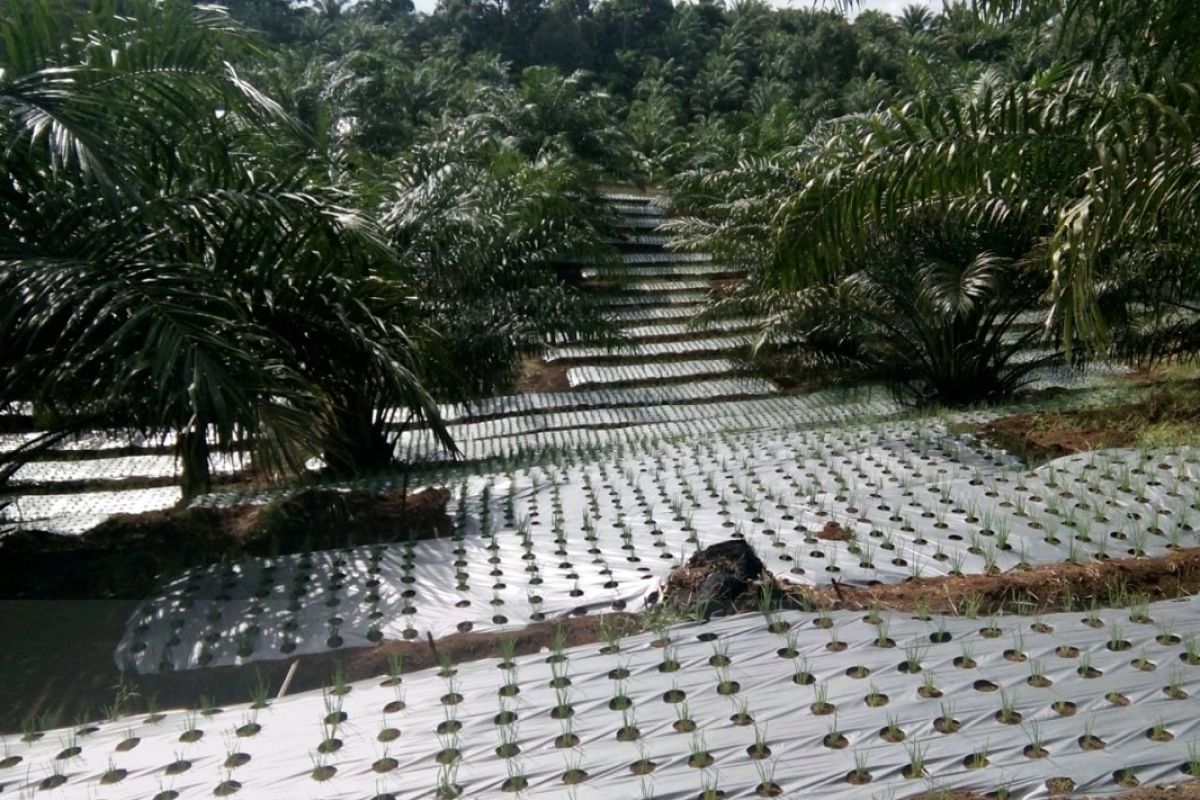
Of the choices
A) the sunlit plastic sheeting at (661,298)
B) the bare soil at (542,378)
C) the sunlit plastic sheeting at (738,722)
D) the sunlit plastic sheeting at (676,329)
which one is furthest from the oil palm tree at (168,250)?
the sunlit plastic sheeting at (661,298)

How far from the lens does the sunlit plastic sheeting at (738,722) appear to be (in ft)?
8.90

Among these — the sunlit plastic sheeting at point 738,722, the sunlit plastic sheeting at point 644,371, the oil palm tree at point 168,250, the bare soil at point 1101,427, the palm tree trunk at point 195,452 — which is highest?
the oil palm tree at point 168,250

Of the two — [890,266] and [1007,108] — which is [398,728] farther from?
[890,266]

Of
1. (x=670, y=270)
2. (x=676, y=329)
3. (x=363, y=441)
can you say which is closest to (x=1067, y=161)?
(x=363, y=441)

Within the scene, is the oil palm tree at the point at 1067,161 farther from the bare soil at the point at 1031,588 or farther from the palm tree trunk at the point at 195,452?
the palm tree trunk at the point at 195,452

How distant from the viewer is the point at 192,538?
19.2 ft

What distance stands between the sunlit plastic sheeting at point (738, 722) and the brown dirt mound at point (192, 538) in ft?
6.43

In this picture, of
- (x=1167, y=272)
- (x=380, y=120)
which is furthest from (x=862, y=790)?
(x=380, y=120)

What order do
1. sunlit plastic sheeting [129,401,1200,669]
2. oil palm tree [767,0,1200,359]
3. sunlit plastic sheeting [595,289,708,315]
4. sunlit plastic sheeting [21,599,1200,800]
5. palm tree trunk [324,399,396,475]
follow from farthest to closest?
sunlit plastic sheeting [595,289,708,315], palm tree trunk [324,399,396,475], oil palm tree [767,0,1200,359], sunlit plastic sheeting [129,401,1200,669], sunlit plastic sheeting [21,599,1200,800]

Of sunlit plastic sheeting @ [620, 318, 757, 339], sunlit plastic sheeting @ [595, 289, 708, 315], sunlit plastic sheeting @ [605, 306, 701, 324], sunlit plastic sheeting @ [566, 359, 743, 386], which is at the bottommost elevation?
sunlit plastic sheeting @ [566, 359, 743, 386]

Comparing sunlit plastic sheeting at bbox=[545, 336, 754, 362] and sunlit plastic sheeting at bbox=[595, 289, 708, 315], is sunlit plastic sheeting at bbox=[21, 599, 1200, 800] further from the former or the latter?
sunlit plastic sheeting at bbox=[595, 289, 708, 315]

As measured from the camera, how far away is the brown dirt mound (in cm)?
519

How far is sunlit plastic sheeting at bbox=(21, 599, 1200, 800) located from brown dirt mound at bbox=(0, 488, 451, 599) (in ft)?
6.43

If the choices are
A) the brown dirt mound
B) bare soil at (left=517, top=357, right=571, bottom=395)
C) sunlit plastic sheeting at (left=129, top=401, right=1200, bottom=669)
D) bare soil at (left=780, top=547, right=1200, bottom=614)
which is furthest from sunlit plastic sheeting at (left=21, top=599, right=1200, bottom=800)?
bare soil at (left=517, top=357, right=571, bottom=395)
